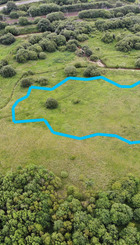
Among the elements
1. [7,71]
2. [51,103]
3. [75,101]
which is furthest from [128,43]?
[7,71]

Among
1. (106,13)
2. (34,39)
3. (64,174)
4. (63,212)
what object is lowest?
(64,174)

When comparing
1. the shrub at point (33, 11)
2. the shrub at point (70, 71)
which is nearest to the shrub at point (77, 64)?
the shrub at point (70, 71)

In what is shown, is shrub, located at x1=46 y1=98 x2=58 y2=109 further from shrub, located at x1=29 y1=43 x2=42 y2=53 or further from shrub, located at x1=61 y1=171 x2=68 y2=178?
shrub, located at x1=29 y1=43 x2=42 y2=53

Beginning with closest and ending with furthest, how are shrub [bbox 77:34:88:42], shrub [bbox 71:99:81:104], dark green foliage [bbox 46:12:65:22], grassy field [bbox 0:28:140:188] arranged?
grassy field [bbox 0:28:140:188] < shrub [bbox 71:99:81:104] < shrub [bbox 77:34:88:42] < dark green foliage [bbox 46:12:65:22]

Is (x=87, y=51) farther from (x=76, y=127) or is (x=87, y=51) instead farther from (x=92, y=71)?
(x=76, y=127)

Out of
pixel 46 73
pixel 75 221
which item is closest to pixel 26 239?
pixel 75 221

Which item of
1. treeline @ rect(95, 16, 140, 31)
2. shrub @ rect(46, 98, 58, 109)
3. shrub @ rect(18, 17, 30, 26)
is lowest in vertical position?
shrub @ rect(46, 98, 58, 109)

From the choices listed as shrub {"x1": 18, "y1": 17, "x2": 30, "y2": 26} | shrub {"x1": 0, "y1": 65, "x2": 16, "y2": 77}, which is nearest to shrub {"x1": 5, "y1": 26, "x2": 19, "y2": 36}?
shrub {"x1": 18, "y1": 17, "x2": 30, "y2": 26}
